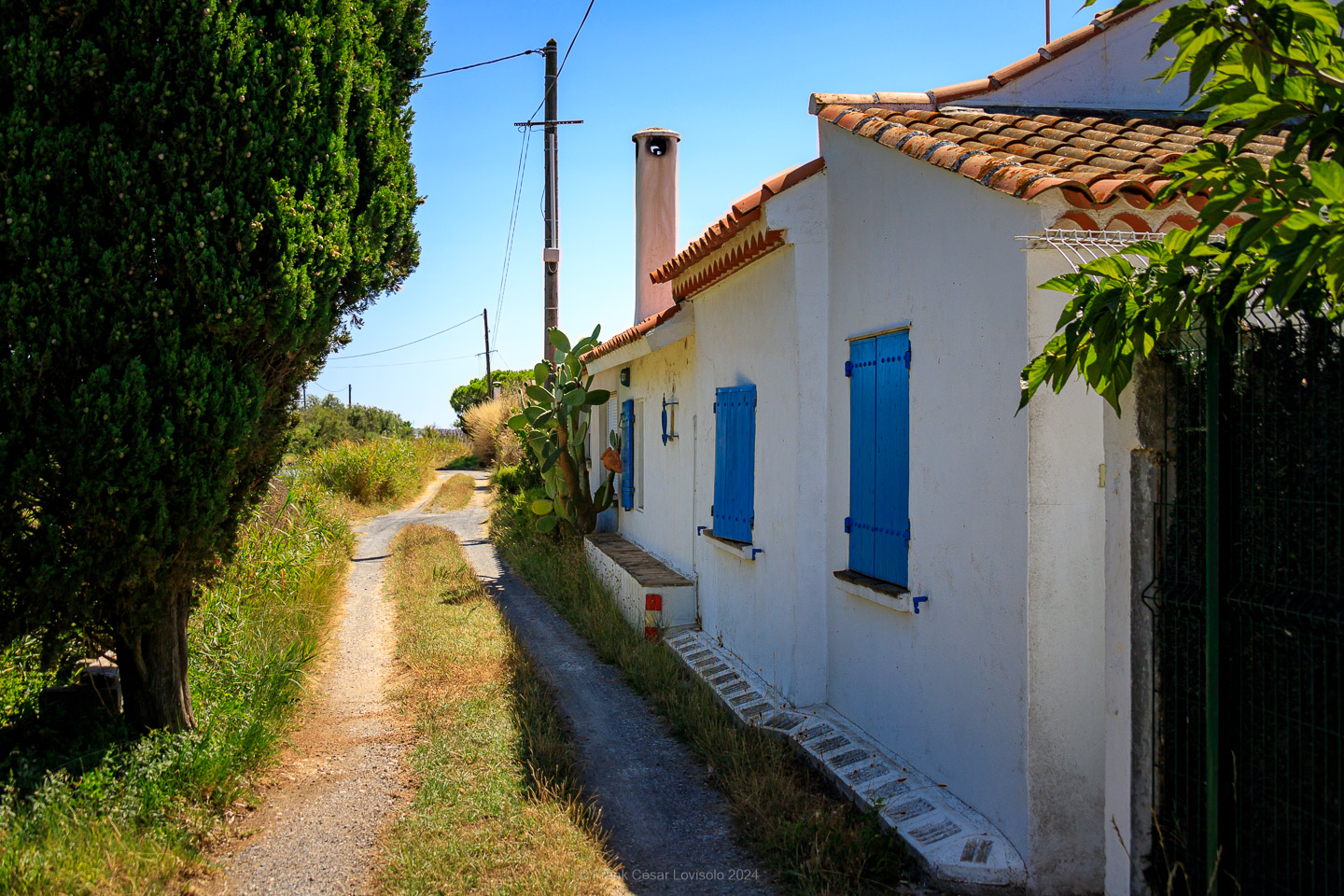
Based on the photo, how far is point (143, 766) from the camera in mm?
4359

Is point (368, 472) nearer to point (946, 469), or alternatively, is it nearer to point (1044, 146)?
point (946, 469)

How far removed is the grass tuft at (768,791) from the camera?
3.77m

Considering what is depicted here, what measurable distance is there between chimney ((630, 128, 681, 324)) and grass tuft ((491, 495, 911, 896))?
628 centimetres

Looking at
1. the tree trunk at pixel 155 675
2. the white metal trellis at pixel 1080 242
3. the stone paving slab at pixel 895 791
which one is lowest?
the stone paving slab at pixel 895 791

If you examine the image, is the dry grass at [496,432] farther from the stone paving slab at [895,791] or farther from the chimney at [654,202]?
the stone paving slab at [895,791]

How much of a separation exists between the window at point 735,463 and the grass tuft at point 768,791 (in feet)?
4.06

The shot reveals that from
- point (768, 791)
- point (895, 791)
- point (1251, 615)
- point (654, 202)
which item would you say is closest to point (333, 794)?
point (768, 791)

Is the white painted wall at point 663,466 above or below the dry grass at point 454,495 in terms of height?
above

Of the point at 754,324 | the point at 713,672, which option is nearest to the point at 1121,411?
the point at 754,324

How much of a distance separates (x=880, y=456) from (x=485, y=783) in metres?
2.84

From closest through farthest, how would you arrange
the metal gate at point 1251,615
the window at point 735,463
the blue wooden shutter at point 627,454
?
the metal gate at point 1251,615
the window at point 735,463
the blue wooden shutter at point 627,454

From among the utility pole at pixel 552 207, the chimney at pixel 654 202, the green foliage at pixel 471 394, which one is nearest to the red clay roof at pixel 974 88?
the chimney at pixel 654 202

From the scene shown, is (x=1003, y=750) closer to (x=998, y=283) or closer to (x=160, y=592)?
(x=998, y=283)

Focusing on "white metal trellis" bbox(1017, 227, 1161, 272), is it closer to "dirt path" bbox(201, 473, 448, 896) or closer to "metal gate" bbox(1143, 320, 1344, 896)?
"metal gate" bbox(1143, 320, 1344, 896)
